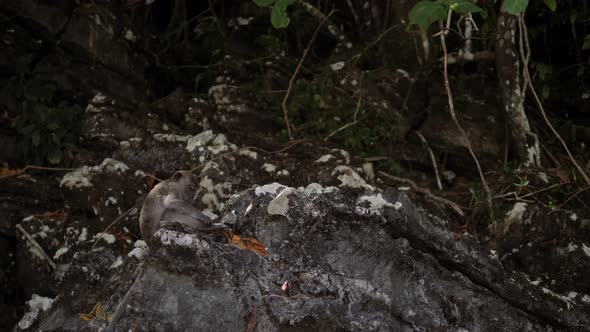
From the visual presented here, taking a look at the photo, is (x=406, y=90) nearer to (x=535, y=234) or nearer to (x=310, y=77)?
(x=310, y=77)

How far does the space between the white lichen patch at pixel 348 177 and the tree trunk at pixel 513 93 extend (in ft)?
5.54

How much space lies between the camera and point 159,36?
7.02 metres

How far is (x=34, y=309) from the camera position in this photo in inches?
169

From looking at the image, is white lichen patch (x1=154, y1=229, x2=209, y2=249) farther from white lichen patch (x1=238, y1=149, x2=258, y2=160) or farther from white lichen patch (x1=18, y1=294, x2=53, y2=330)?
white lichen patch (x1=238, y1=149, x2=258, y2=160)

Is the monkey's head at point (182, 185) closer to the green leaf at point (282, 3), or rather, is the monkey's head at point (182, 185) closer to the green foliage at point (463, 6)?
the green leaf at point (282, 3)

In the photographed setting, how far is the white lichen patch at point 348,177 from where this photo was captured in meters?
4.68

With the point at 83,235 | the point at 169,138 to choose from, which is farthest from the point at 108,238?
the point at 169,138

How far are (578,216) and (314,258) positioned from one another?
2564 mm

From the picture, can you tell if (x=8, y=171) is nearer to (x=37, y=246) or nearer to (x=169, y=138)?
(x=37, y=246)

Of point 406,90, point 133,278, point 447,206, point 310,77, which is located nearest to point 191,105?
point 310,77

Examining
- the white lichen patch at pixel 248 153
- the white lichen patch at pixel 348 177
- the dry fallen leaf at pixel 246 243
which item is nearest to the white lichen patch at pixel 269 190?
the dry fallen leaf at pixel 246 243

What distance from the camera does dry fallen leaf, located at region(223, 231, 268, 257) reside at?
285 centimetres

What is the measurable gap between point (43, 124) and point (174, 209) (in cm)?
352

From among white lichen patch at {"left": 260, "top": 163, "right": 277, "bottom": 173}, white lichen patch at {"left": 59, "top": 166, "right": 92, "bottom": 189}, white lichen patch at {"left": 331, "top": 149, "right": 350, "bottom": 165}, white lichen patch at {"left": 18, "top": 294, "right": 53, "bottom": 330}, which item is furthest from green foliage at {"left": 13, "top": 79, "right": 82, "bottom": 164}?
white lichen patch at {"left": 331, "top": 149, "right": 350, "bottom": 165}
